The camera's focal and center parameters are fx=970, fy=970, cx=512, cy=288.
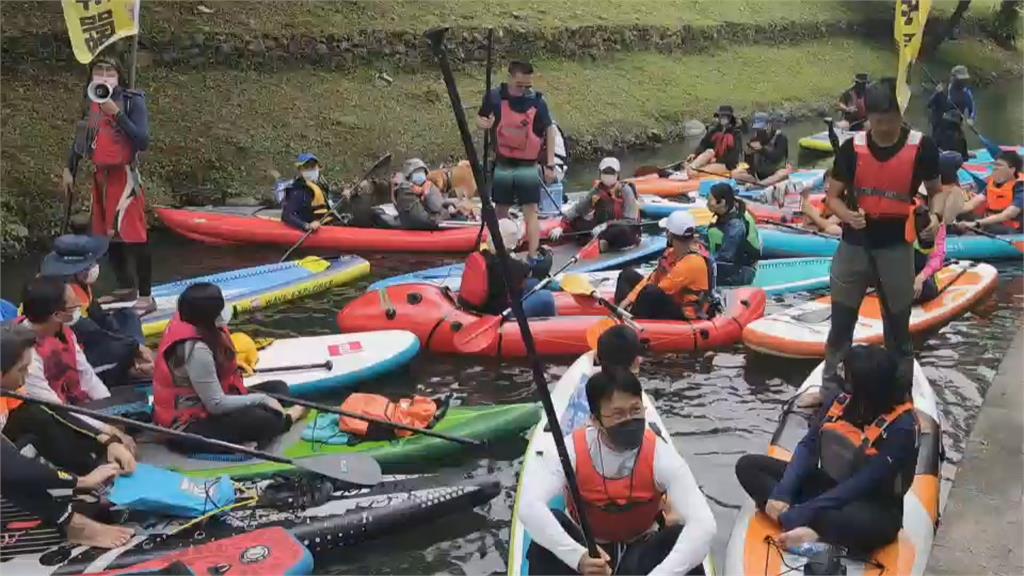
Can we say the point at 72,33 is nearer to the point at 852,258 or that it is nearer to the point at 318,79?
the point at 852,258


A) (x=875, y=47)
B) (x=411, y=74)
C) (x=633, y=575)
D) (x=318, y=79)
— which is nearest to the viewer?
(x=633, y=575)

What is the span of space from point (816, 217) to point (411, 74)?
1248 cm

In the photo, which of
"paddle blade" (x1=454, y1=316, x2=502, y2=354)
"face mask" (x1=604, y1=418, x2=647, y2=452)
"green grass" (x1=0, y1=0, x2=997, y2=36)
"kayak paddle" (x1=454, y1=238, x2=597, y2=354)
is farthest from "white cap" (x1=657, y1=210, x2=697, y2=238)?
"green grass" (x1=0, y1=0, x2=997, y2=36)

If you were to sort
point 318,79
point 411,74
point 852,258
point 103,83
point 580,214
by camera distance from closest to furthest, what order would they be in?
point 852,258 → point 103,83 → point 580,214 → point 318,79 → point 411,74

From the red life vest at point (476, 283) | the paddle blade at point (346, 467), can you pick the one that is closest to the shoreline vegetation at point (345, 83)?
the red life vest at point (476, 283)

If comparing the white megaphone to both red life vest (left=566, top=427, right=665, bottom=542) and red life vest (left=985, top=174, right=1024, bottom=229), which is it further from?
red life vest (left=985, top=174, right=1024, bottom=229)

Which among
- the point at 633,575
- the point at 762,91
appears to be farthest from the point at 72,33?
the point at 762,91

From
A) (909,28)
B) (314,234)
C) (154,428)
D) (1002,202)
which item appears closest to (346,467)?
(154,428)

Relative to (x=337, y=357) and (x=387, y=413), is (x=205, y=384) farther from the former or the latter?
(x=337, y=357)

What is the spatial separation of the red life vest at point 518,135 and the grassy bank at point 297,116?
5550 mm

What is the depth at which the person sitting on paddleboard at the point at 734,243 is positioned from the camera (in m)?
7.98

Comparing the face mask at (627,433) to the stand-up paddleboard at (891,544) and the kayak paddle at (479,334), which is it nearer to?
the stand-up paddleboard at (891,544)

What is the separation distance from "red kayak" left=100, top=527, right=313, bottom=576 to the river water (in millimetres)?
342

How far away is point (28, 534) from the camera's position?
416cm
